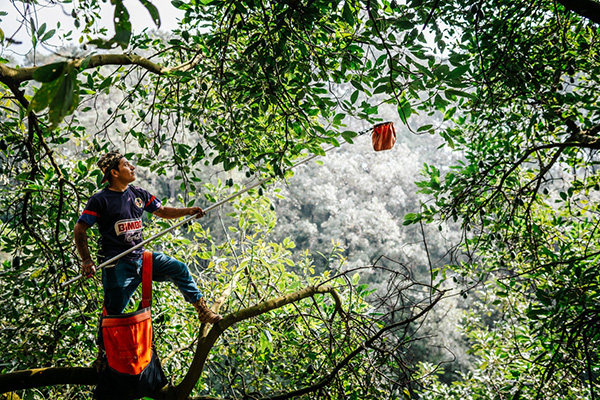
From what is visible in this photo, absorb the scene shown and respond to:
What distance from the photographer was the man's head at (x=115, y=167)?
2021mm

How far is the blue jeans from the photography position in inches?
75.0

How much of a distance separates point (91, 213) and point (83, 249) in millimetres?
159

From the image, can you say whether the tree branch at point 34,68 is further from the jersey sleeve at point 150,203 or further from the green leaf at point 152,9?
the green leaf at point 152,9

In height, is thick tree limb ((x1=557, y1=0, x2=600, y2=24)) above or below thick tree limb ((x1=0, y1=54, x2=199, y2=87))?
above

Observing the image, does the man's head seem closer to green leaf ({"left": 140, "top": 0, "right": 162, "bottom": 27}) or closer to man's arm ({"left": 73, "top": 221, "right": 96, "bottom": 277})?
man's arm ({"left": 73, "top": 221, "right": 96, "bottom": 277})

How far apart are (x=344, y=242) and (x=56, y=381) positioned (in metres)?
14.5

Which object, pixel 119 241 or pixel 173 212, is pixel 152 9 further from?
pixel 173 212

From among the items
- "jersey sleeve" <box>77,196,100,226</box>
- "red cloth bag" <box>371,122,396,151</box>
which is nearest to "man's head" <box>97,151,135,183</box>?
"jersey sleeve" <box>77,196,100,226</box>

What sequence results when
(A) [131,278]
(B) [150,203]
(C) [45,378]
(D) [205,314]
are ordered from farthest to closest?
(B) [150,203] < (D) [205,314] < (A) [131,278] < (C) [45,378]

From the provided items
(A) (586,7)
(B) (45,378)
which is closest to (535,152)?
(A) (586,7)

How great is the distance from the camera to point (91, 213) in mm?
1903

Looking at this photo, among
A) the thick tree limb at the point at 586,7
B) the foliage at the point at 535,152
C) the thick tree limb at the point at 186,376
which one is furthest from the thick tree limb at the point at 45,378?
the thick tree limb at the point at 586,7

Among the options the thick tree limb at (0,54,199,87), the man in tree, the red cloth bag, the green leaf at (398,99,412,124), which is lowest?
the man in tree

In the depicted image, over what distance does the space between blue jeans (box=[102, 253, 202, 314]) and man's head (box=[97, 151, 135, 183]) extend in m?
0.40
